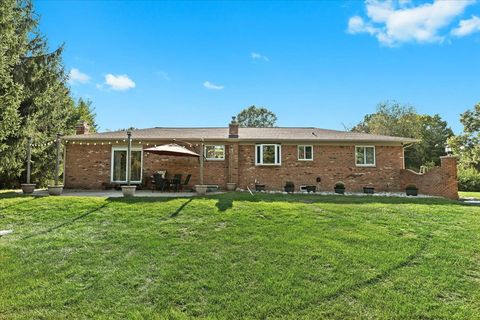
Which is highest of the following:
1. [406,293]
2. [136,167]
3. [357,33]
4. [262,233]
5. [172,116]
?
[357,33]

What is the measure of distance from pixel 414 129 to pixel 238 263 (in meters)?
38.2

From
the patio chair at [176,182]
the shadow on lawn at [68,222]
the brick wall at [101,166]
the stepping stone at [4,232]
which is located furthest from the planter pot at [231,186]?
the stepping stone at [4,232]

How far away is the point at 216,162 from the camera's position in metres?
16.8

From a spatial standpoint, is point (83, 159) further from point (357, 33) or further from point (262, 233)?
point (357, 33)

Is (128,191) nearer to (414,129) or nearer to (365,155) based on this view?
(365,155)

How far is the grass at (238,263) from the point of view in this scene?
16.0 feet

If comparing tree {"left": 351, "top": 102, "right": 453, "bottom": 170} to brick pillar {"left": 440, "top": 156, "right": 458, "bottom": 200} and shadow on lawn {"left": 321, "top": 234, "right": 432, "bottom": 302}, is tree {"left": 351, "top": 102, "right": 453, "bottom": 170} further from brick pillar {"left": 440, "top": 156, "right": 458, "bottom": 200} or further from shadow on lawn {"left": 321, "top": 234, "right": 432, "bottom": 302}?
shadow on lawn {"left": 321, "top": 234, "right": 432, "bottom": 302}

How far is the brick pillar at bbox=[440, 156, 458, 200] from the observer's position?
14.4 m

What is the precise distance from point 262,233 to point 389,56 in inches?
597

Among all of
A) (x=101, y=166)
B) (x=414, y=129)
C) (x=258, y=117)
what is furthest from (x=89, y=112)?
(x=414, y=129)

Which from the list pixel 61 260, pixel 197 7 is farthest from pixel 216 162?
pixel 61 260

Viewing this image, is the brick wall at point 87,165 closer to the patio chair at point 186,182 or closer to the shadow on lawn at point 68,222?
the patio chair at point 186,182

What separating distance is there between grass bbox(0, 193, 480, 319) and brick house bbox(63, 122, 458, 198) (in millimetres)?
6772

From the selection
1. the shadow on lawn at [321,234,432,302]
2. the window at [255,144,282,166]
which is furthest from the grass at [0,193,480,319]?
the window at [255,144,282,166]
